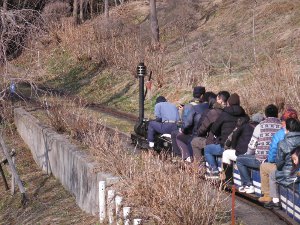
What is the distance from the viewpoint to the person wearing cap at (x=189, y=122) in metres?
12.6

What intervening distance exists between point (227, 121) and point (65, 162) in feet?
14.3

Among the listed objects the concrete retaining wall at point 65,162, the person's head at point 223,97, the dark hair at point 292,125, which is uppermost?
the person's head at point 223,97

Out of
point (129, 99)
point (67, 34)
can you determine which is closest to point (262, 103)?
point (129, 99)

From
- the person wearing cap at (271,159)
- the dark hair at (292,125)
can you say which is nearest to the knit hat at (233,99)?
the person wearing cap at (271,159)

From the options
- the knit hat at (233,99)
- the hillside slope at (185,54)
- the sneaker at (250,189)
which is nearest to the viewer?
the sneaker at (250,189)

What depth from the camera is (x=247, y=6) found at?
127ft

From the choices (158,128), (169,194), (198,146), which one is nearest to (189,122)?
(198,146)

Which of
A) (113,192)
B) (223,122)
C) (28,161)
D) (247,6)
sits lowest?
(28,161)

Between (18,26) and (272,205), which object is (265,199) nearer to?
(272,205)

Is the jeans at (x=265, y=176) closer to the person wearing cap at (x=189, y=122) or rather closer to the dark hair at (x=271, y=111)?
the dark hair at (x=271, y=111)

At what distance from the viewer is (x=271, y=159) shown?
32.2 feet

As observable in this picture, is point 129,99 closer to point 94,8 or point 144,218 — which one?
point 144,218

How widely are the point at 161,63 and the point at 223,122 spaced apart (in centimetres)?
1525

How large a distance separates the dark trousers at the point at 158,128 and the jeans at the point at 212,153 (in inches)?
103
